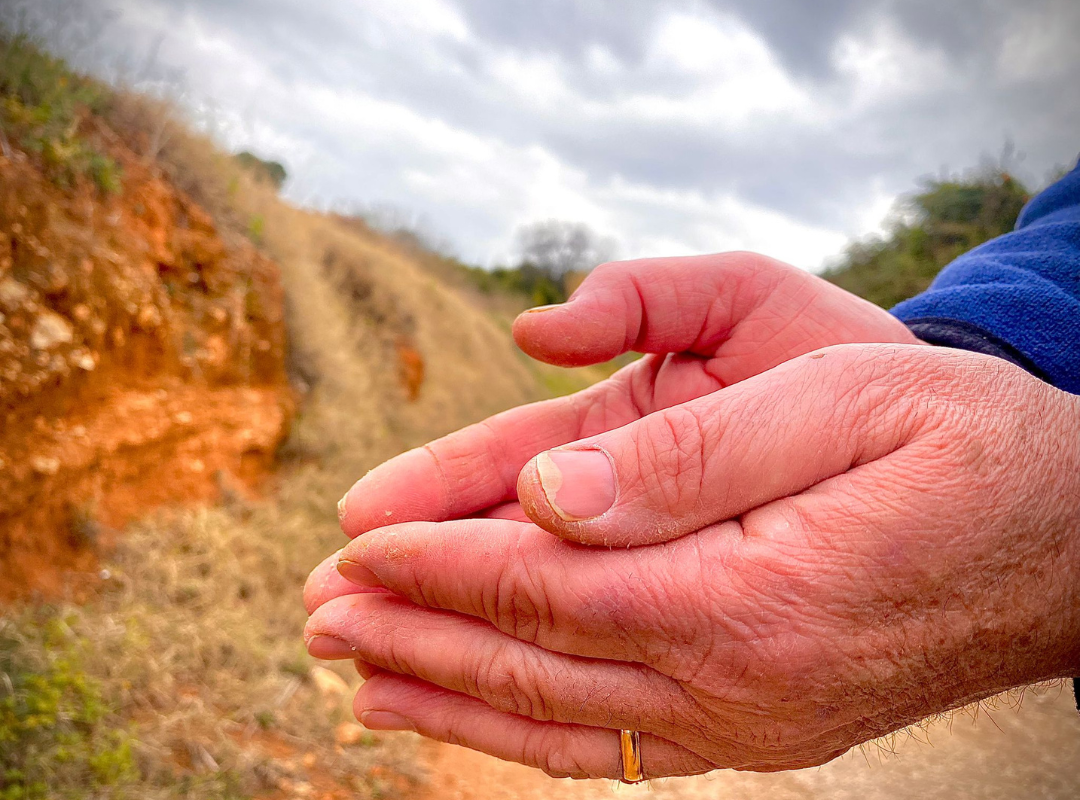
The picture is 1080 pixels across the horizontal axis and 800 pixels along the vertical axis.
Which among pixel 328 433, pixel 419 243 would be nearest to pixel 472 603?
pixel 328 433

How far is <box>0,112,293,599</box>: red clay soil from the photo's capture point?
3.88 m

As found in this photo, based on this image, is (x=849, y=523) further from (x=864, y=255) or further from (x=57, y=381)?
(x=864, y=255)

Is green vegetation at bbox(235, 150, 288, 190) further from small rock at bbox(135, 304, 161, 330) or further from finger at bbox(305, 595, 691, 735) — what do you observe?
finger at bbox(305, 595, 691, 735)

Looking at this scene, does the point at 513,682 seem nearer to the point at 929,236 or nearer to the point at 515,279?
the point at 929,236

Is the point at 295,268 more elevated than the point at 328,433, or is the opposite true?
the point at 295,268

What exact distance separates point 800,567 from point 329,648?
1008mm

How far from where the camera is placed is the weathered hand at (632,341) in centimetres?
160

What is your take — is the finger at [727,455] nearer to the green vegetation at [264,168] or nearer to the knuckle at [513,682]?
the knuckle at [513,682]

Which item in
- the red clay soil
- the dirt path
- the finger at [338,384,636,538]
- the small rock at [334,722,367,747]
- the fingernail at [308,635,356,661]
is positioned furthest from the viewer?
the small rock at [334,722,367,747]

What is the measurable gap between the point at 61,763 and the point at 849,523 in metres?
3.55

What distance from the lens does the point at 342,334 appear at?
9758mm

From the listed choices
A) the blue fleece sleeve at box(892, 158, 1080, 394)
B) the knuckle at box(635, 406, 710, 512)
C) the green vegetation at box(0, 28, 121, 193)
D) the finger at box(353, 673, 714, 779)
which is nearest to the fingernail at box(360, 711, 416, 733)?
the finger at box(353, 673, 714, 779)

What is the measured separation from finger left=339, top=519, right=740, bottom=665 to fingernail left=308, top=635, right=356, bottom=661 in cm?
19

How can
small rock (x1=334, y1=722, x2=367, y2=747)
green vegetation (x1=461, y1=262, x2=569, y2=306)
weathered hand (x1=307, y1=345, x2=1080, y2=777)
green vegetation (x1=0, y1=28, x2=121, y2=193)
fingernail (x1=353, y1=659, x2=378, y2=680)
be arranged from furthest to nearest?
green vegetation (x1=461, y1=262, x2=569, y2=306) → green vegetation (x1=0, y1=28, x2=121, y2=193) → small rock (x1=334, y1=722, x2=367, y2=747) → fingernail (x1=353, y1=659, x2=378, y2=680) → weathered hand (x1=307, y1=345, x2=1080, y2=777)
